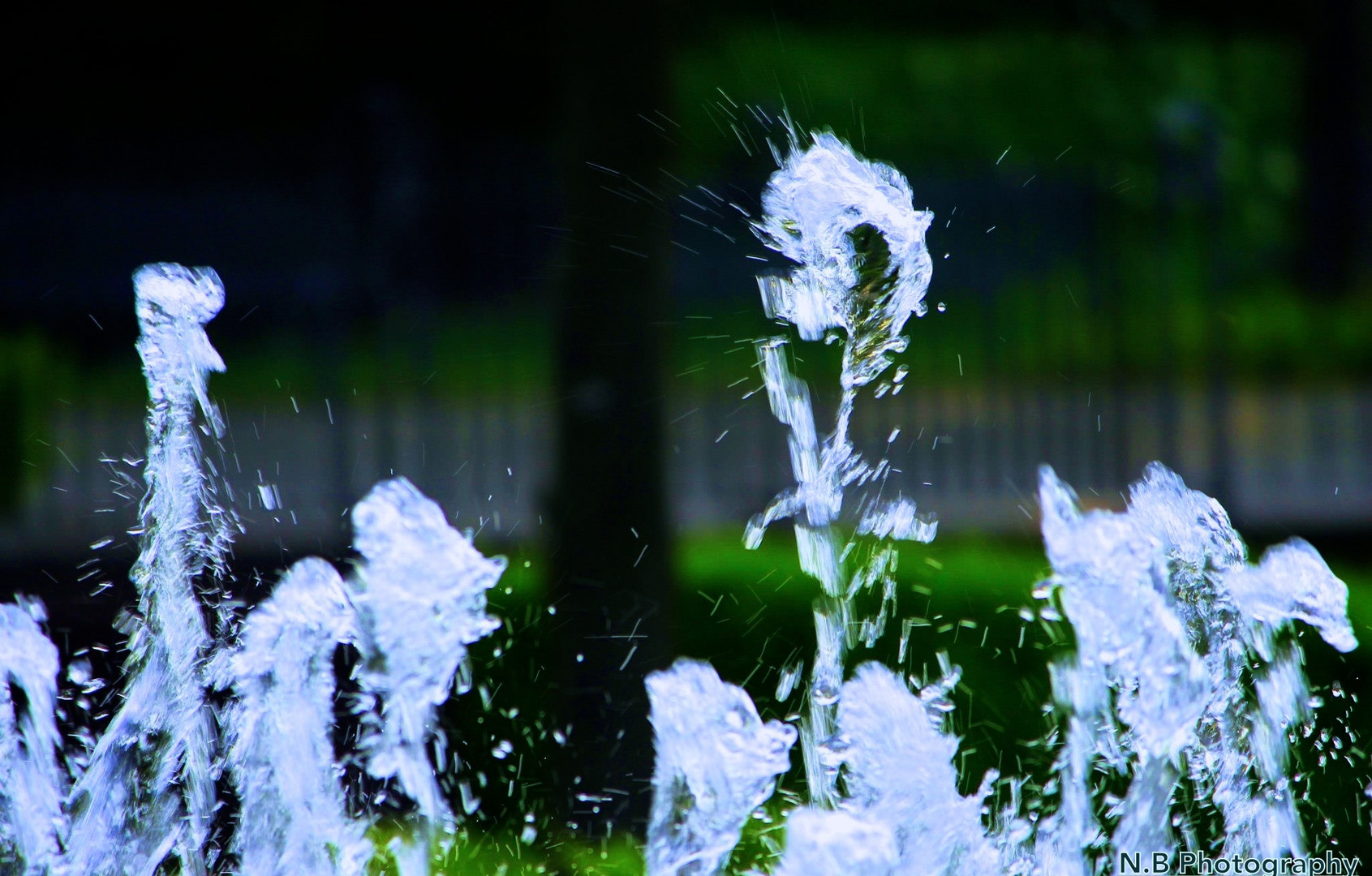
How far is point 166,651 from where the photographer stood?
9.18 feet

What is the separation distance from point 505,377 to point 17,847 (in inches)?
160

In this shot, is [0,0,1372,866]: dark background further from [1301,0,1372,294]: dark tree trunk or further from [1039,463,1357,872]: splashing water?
[1039,463,1357,872]: splashing water

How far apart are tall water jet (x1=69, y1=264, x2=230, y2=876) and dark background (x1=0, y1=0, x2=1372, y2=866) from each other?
807 millimetres

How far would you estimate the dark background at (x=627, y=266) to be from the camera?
3166mm

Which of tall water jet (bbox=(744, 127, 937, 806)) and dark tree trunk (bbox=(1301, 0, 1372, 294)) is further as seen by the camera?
dark tree trunk (bbox=(1301, 0, 1372, 294))

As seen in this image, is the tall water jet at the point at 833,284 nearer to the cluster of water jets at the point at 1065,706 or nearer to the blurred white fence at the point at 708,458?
the cluster of water jets at the point at 1065,706

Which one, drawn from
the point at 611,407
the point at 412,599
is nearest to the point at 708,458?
the point at 611,407

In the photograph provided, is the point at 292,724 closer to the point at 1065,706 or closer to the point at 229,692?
the point at 229,692

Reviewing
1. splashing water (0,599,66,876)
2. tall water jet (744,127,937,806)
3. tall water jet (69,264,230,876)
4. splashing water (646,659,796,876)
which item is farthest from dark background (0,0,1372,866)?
splashing water (0,599,66,876)

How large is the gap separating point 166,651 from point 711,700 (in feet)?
3.89

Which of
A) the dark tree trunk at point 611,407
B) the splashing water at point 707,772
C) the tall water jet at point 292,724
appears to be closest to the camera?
the splashing water at point 707,772

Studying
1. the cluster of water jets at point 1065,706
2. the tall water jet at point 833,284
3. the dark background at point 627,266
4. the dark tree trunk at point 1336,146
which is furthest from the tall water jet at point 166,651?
the dark tree trunk at point 1336,146

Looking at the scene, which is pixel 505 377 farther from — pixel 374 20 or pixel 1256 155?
pixel 1256 155

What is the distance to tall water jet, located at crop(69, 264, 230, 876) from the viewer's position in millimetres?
2545
